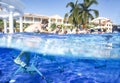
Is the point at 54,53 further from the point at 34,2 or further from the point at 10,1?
the point at 10,1

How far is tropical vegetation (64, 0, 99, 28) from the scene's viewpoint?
39.5 meters

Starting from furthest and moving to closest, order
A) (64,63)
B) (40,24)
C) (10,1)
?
(10,1)
(64,63)
(40,24)

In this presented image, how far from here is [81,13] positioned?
40781 mm

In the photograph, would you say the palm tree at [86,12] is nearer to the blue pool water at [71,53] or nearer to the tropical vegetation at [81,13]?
the tropical vegetation at [81,13]

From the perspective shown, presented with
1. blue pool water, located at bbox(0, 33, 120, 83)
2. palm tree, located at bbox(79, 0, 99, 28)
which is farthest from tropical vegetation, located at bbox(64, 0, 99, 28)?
blue pool water, located at bbox(0, 33, 120, 83)

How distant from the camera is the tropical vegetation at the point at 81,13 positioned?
130 feet

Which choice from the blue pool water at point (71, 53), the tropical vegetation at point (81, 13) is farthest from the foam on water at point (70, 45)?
the tropical vegetation at point (81, 13)

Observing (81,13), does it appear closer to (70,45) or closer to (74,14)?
(74,14)

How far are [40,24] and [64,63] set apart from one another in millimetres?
4075

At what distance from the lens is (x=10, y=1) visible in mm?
17578

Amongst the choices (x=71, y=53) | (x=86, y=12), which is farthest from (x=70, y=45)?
(x=86, y=12)

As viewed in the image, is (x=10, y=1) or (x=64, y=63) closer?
(x=64, y=63)

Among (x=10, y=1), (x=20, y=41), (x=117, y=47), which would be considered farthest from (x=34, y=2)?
(x=117, y=47)

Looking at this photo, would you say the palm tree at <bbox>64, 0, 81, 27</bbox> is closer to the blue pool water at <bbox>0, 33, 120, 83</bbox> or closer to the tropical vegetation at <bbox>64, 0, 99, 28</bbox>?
the tropical vegetation at <bbox>64, 0, 99, 28</bbox>
